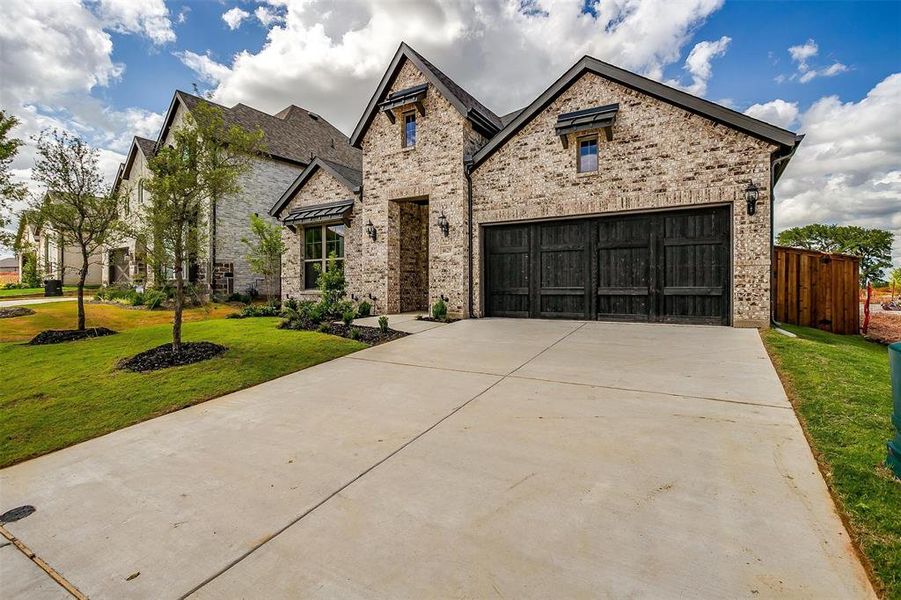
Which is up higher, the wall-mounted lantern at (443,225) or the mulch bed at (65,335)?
the wall-mounted lantern at (443,225)

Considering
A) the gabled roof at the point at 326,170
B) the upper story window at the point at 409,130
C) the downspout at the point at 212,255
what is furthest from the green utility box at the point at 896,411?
the downspout at the point at 212,255

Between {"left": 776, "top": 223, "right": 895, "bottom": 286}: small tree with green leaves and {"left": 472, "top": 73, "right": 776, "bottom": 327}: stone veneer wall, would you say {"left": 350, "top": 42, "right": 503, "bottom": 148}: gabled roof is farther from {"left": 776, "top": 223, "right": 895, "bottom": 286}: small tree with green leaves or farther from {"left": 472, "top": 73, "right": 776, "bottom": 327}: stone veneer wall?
{"left": 776, "top": 223, "right": 895, "bottom": 286}: small tree with green leaves

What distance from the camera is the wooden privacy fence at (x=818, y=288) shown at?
1021cm

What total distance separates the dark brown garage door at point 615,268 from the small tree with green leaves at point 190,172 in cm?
690

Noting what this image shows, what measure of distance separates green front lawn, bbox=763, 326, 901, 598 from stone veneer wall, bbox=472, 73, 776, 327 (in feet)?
10.9

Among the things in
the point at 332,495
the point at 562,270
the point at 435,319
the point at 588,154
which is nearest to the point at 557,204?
the point at 588,154

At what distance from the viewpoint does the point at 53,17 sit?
6.43 meters

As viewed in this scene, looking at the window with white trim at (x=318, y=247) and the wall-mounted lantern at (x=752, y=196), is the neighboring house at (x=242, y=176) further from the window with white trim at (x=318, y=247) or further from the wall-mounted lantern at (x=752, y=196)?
the wall-mounted lantern at (x=752, y=196)

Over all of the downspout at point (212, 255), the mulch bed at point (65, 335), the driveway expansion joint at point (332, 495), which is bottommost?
the driveway expansion joint at point (332, 495)

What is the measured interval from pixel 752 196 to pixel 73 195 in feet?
49.1

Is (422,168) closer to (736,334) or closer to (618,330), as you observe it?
(618,330)

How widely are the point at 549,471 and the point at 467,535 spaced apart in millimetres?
869

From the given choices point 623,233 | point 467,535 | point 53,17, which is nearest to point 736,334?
point 623,233

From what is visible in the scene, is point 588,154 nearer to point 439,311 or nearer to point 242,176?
point 439,311
